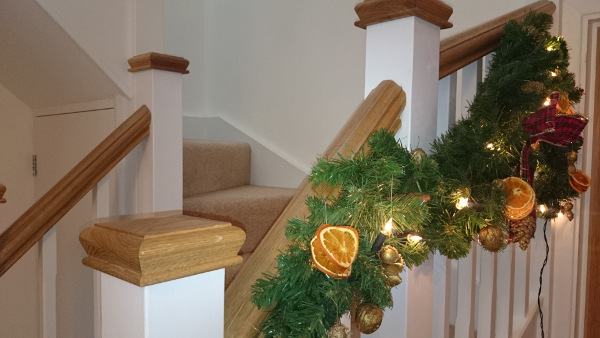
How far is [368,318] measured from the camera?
0.57 m

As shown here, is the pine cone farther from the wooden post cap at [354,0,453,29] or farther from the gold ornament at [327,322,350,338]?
the gold ornament at [327,322,350,338]

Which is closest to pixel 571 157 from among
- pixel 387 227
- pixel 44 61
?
pixel 387 227

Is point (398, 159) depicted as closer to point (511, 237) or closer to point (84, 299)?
point (511, 237)

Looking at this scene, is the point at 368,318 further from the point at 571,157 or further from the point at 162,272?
the point at 571,157

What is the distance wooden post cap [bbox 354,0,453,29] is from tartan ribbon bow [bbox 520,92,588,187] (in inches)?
12.6

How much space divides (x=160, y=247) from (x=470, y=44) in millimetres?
867

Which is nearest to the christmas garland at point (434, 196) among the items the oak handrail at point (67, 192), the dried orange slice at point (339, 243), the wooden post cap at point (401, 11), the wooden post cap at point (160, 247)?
the dried orange slice at point (339, 243)

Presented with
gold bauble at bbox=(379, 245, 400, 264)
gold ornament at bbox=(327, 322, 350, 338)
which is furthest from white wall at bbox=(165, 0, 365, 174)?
gold ornament at bbox=(327, 322, 350, 338)

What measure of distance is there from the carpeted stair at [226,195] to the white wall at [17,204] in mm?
861

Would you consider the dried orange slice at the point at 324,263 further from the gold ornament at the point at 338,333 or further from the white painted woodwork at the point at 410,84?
the white painted woodwork at the point at 410,84

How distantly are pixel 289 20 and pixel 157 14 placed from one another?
95 cm

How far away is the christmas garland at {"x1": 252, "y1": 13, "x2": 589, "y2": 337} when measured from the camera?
1.83ft

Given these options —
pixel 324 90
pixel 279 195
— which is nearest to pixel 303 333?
pixel 279 195

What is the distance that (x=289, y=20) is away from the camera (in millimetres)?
2455
